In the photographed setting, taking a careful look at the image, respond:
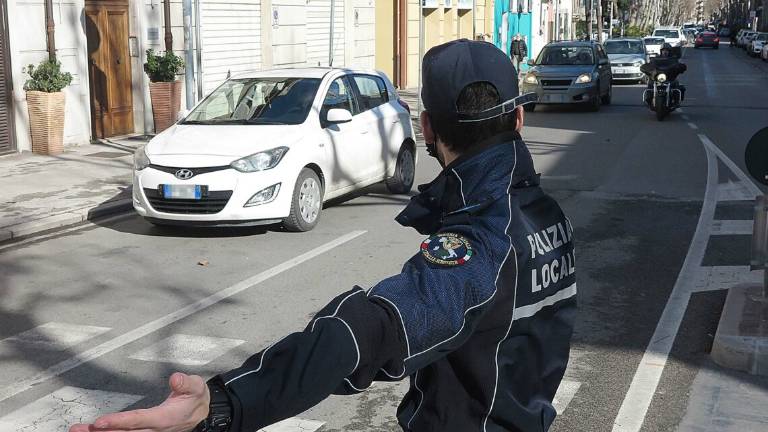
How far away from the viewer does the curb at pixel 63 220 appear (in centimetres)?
1020

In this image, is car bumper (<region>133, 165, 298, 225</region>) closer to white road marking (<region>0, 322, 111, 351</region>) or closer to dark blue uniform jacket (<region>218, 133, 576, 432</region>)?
white road marking (<region>0, 322, 111, 351</region>)

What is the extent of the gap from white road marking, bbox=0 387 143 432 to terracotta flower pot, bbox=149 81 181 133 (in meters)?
12.8

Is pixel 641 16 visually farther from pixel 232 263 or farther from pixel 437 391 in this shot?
pixel 437 391

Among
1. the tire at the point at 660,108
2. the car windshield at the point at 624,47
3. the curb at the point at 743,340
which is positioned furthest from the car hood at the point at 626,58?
the curb at the point at 743,340

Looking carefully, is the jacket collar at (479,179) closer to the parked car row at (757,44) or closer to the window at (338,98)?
the window at (338,98)

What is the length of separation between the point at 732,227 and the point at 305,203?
428 centimetres

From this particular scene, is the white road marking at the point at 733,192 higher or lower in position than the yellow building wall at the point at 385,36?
lower

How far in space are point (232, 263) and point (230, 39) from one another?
13854mm

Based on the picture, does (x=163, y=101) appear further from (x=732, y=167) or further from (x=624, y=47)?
(x=624, y=47)

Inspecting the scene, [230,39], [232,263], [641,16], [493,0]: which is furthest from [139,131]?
[641,16]

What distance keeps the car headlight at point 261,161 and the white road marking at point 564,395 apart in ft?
15.9

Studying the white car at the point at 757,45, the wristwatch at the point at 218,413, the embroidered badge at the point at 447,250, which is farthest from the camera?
the white car at the point at 757,45

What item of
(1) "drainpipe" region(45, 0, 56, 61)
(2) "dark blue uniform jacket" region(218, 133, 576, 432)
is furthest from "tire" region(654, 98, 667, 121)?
(2) "dark blue uniform jacket" region(218, 133, 576, 432)

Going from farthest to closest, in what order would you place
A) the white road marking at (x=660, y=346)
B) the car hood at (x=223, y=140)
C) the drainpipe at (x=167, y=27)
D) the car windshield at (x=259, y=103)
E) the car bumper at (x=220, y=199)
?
the drainpipe at (x=167, y=27) → the car windshield at (x=259, y=103) → the car hood at (x=223, y=140) → the car bumper at (x=220, y=199) → the white road marking at (x=660, y=346)
